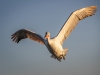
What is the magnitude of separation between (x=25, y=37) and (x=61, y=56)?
3.15 m

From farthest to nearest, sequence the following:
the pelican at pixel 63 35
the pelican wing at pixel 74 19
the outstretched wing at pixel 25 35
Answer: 1. the outstretched wing at pixel 25 35
2. the pelican wing at pixel 74 19
3. the pelican at pixel 63 35

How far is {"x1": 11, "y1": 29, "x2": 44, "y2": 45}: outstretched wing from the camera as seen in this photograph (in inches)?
471

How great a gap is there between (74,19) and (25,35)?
3.31 m

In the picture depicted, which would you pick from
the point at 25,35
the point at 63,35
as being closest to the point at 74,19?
the point at 63,35

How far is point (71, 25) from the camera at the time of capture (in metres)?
10.9

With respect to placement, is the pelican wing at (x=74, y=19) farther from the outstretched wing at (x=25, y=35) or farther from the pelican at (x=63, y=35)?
the outstretched wing at (x=25, y=35)

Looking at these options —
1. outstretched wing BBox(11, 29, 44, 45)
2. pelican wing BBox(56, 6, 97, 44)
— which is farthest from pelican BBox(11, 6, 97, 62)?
outstretched wing BBox(11, 29, 44, 45)

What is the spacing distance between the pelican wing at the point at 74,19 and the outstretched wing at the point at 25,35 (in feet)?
3.61

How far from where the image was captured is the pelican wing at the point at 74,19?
1077 centimetres

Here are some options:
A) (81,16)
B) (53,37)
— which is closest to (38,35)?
(53,37)

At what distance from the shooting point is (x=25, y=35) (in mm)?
12727

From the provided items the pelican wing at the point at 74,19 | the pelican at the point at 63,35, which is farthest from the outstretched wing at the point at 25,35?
the pelican wing at the point at 74,19

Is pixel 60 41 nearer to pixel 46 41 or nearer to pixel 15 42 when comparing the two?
pixel 46 41

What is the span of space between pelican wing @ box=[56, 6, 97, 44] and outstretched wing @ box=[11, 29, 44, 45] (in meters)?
1.10
